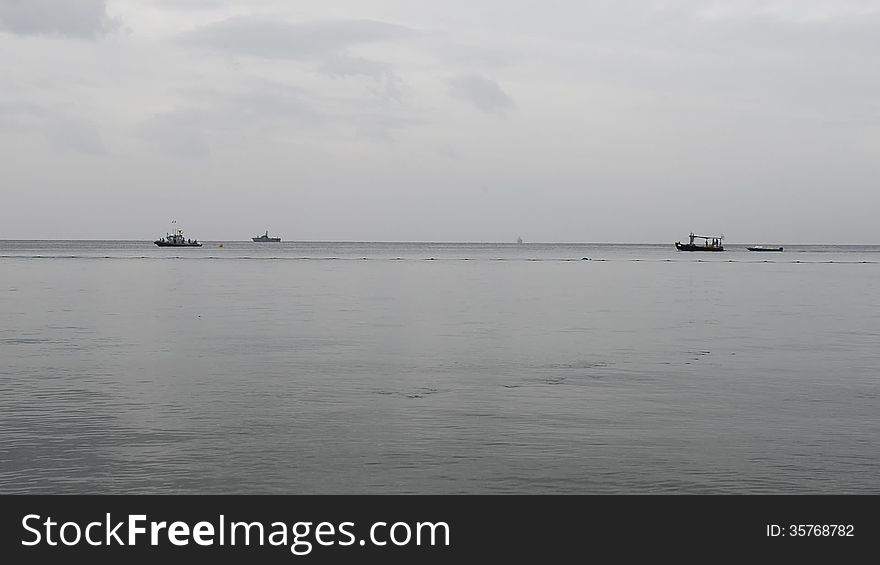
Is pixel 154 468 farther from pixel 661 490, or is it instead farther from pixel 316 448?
pixel 661 490

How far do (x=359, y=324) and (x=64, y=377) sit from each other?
59.5 ft

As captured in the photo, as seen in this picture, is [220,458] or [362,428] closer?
[220,458]

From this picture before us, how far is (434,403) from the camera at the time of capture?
72.9ft

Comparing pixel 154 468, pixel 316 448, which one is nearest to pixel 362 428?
pixel 316 448

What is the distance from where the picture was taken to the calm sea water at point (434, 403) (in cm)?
1548

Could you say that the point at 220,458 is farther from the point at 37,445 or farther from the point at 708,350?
the point at 708,350

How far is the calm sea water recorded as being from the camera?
15477mm

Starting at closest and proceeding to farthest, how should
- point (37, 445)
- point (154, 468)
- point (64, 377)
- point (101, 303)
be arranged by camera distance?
point (154, 468)
point (37, 445)
point (64, 377)
point (101, 303)

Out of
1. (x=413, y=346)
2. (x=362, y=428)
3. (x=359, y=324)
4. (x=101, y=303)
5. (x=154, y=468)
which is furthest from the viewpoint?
(x=101, y=303)

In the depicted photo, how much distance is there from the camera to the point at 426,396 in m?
23.2

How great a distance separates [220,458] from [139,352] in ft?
53.8
